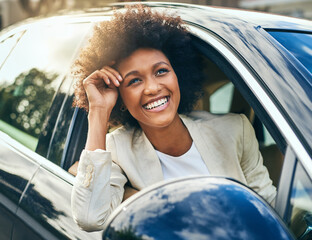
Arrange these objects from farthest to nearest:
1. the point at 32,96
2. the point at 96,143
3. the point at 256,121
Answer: the point at 256,121 < the point at 32,96 < the point at 96,143

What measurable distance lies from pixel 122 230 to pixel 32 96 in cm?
177

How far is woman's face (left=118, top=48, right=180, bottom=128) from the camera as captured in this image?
6.89 feet

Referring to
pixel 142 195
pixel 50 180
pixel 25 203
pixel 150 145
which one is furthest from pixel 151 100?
pixel 142 195

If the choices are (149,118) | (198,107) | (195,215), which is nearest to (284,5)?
(198,107)

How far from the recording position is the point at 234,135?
7.32ft

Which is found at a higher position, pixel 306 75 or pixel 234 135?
pixel 306 75

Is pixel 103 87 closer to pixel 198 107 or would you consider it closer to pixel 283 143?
pixel 198 107

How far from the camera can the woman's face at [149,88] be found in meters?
2.10

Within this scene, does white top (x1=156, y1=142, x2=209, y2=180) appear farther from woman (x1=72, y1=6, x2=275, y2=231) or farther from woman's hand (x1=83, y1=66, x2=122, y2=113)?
woman's hand (x1=83, y1=66, x2=122, y2=113)

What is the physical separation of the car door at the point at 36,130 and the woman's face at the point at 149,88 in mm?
403

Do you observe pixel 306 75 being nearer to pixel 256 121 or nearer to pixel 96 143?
pixel 96 143

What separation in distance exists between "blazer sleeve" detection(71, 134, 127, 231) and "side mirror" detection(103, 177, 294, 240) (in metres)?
0.60

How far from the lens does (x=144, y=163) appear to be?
217 cm

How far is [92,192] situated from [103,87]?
58 cm
